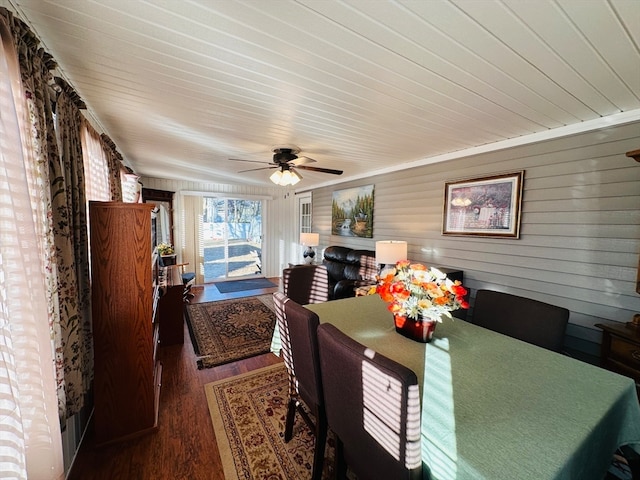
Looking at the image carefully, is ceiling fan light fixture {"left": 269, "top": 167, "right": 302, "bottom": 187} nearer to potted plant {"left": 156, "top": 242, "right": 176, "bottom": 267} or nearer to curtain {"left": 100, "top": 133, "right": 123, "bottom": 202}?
curtain {"left": 100, "top": 133, "right": 123, "bottom": 202}

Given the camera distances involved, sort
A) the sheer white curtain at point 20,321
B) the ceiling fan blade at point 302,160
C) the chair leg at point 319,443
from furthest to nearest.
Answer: the ceiling fan blade at point 302,160 → the chair leg at point 319,443 → the sheer white curtain at point 20,321

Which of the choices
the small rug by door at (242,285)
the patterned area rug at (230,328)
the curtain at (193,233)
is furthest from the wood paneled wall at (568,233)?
the curtain at (193,233)

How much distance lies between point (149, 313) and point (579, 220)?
3.51 m

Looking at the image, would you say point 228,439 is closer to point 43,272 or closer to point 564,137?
point 43,272

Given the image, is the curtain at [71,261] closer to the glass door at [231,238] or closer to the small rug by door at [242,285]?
the small rug by door at [242,285]

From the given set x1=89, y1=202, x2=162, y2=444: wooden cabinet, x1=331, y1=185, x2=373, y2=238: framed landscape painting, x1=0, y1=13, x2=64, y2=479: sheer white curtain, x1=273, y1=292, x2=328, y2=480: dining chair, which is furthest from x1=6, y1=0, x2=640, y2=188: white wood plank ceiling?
x1=331, y1=185, x2=373, y2=238: framed landscape painting

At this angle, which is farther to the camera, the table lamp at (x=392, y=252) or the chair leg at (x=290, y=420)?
the table lamp at (x=392, y=252)

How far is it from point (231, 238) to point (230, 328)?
3.37m

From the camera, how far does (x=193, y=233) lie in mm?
5969

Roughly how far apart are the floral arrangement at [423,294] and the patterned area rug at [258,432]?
1120 mm

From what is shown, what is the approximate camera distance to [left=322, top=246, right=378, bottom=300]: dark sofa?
13.4 feet

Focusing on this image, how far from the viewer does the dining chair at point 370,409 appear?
0.80 m

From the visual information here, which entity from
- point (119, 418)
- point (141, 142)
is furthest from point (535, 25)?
point (141, 142)

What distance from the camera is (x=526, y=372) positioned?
1.19 meters
